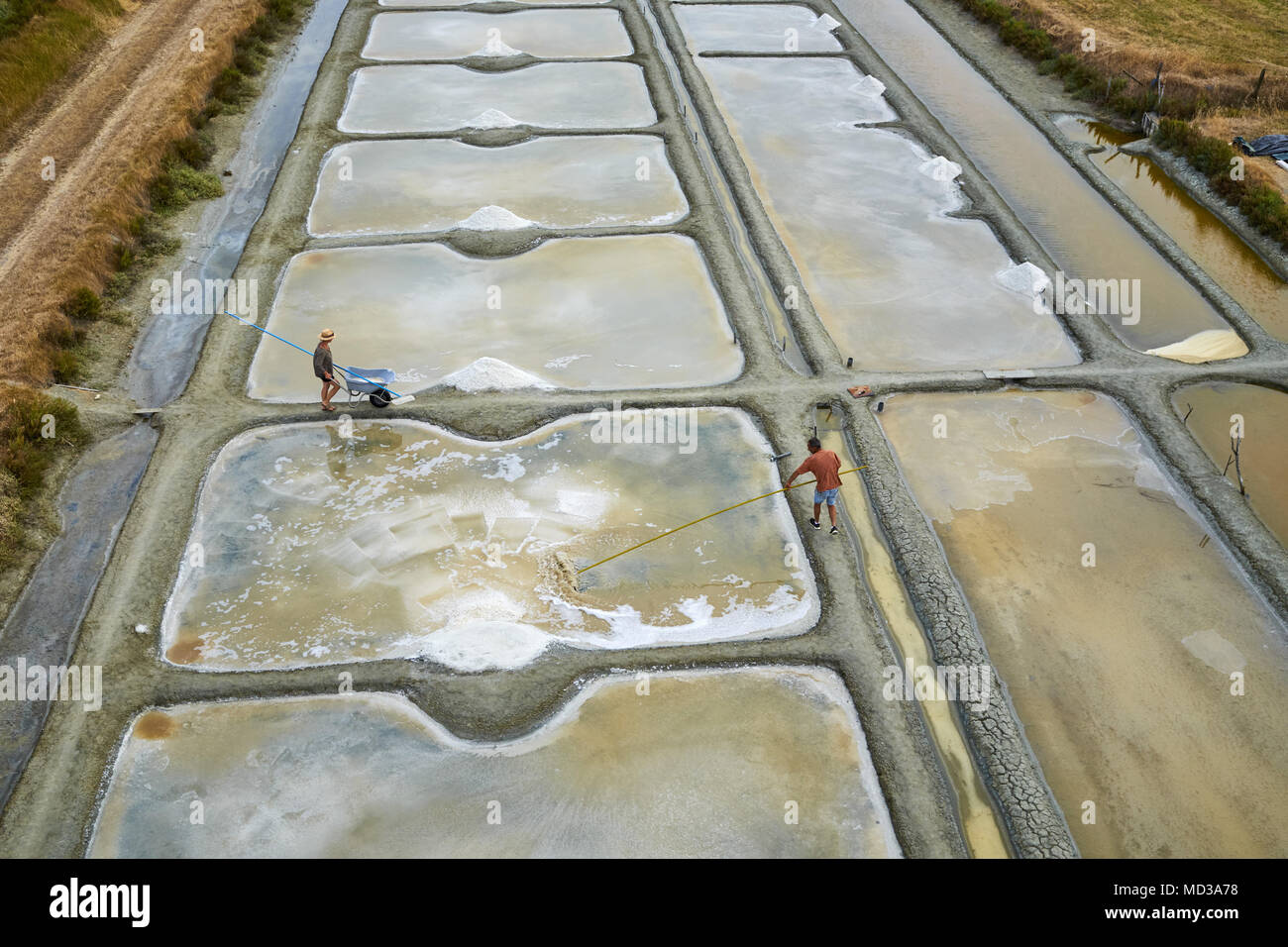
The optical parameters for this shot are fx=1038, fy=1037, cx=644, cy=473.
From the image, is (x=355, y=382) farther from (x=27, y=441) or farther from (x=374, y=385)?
(x=27, y=441)

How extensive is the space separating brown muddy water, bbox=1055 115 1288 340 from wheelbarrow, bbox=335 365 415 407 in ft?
38.3

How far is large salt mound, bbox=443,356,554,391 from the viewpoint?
1266 centimetres

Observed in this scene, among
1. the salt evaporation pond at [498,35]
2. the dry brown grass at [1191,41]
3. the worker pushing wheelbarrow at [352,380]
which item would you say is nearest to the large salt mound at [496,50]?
the salt evaporation pond at [498,35]

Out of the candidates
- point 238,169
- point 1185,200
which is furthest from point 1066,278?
point 238,169

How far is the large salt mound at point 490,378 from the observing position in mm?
12656

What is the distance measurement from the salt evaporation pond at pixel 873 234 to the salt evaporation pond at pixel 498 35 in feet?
10.7

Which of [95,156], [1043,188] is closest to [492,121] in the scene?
[95,156]

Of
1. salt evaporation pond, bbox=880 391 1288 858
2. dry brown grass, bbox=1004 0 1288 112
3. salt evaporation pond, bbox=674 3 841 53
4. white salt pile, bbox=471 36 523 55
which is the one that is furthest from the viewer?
salt evaporation pond, bbox=674 3 841 53

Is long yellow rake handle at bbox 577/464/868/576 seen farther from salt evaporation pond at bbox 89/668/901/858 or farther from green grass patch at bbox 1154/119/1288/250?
green grass patch at bbox 1154/119/1288/250

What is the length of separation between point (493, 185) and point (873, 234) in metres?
6.29

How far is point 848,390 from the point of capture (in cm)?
1277

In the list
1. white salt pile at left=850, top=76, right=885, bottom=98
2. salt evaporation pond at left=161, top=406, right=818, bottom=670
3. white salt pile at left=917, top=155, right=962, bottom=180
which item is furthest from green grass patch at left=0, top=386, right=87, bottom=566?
white salt pile at left=850, top=76, right=885, bottom=98

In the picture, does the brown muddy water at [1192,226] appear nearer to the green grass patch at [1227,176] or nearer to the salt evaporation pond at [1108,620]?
the green grass patch at [1227,176]

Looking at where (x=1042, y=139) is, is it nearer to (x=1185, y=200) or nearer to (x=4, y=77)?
(x=1185, y=200)
